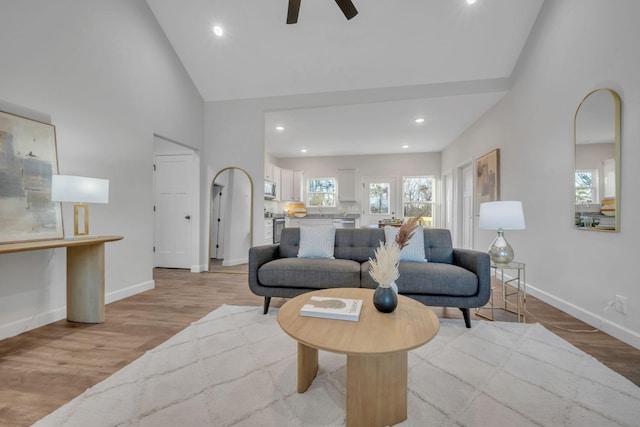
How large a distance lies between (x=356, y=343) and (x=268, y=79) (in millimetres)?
4079

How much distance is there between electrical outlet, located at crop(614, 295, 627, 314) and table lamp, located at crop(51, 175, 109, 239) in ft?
13.9

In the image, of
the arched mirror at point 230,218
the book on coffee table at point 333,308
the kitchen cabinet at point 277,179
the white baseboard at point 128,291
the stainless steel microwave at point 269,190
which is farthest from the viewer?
the kitchen cabinet at point 277,179

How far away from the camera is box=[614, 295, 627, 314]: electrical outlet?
204 centimetres

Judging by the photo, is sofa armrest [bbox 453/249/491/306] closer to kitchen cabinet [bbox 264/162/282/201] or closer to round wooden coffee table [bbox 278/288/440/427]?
round wooden coffee table [bbox 278/288/440/427]

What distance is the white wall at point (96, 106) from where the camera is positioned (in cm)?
220

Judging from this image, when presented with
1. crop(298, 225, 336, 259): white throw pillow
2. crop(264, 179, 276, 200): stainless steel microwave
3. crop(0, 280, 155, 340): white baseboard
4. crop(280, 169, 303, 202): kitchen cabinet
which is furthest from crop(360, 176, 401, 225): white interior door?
crop(0, 280, 155, 340): white baseboard

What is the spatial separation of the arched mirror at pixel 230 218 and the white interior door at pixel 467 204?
13.6ft

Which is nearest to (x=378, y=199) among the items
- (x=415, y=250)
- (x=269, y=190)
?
(x=269, y=190)

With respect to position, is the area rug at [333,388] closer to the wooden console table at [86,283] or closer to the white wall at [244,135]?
the wooden console table at [86,283]

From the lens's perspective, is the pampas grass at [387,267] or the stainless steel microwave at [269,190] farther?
the stainless steel microwave at [269,190]

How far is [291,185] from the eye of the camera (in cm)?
754

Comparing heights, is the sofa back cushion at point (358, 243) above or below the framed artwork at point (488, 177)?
below

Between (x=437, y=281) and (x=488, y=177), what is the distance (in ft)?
9.34

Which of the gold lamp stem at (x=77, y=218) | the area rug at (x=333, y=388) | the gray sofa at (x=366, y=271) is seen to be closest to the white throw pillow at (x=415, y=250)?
the gray sofa at (x=366, y=271)
